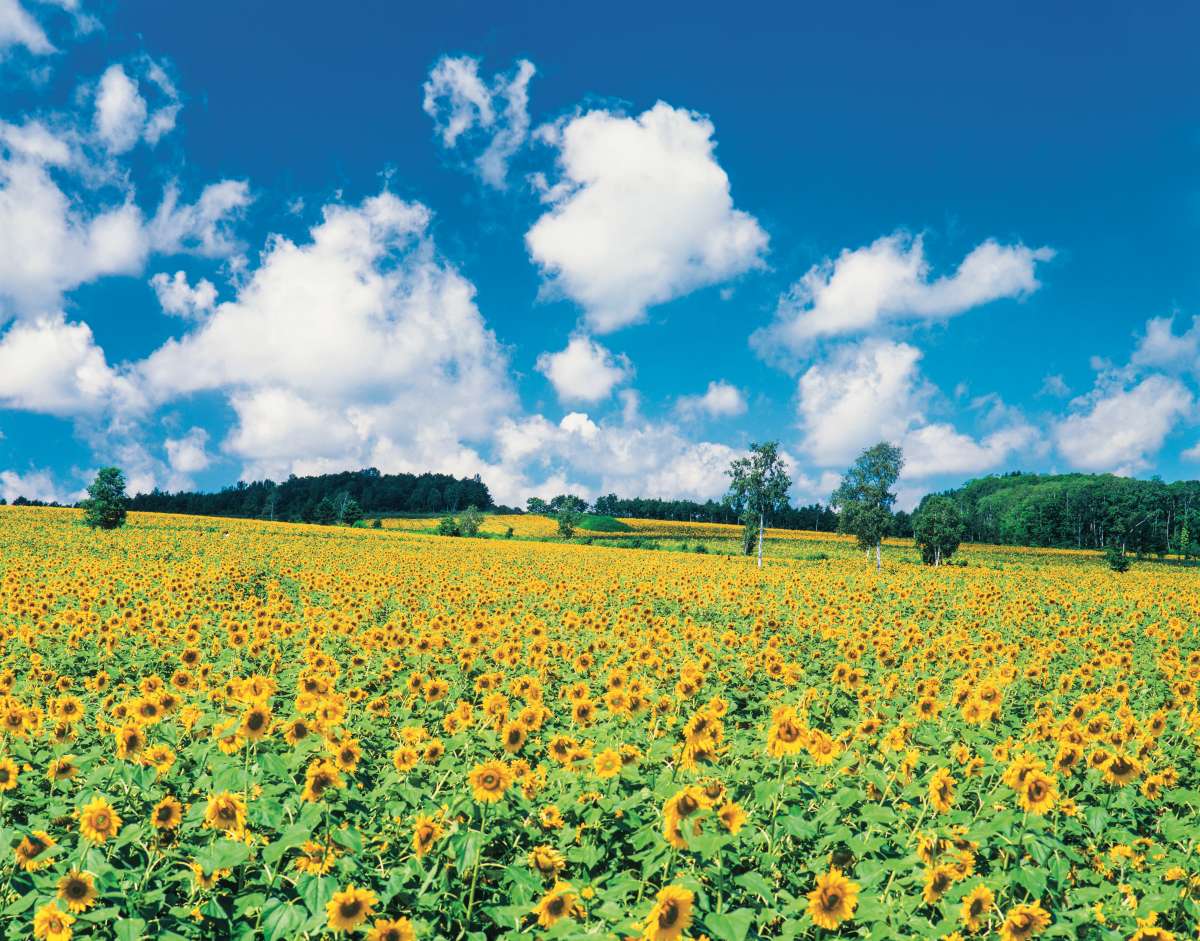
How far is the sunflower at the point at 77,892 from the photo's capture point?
9.69 feet

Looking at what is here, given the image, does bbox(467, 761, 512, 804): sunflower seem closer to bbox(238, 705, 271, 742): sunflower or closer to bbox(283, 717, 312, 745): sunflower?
bbox(283, 717, 312, 745): sunflower

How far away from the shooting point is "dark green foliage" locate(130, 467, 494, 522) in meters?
124

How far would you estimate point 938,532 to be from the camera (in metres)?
43.3

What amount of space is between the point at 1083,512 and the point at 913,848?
6282 inches

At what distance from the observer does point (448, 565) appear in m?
24.7

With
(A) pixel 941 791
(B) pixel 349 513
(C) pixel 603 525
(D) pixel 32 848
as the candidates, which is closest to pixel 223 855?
(D) pixel 32 848

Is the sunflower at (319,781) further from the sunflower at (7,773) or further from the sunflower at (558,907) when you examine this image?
the sunflower at (7,773)

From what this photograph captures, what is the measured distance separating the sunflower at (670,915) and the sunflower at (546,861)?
2.77ft

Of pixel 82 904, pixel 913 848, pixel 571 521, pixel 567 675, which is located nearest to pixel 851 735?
pixel 913 848

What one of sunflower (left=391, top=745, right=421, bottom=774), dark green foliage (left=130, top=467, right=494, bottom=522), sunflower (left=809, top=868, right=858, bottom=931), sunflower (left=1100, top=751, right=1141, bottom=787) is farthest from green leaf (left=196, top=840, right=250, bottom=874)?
dark green foliage (left=130, top=467, right=494, bottom=522)

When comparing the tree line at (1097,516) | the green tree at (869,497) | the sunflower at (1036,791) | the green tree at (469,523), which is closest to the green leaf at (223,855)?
the sunflower at (1036,791)

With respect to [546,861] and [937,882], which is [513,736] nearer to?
[546,861]

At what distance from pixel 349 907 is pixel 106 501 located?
52264mm

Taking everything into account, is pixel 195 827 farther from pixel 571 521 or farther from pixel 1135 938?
pixel 571 521
